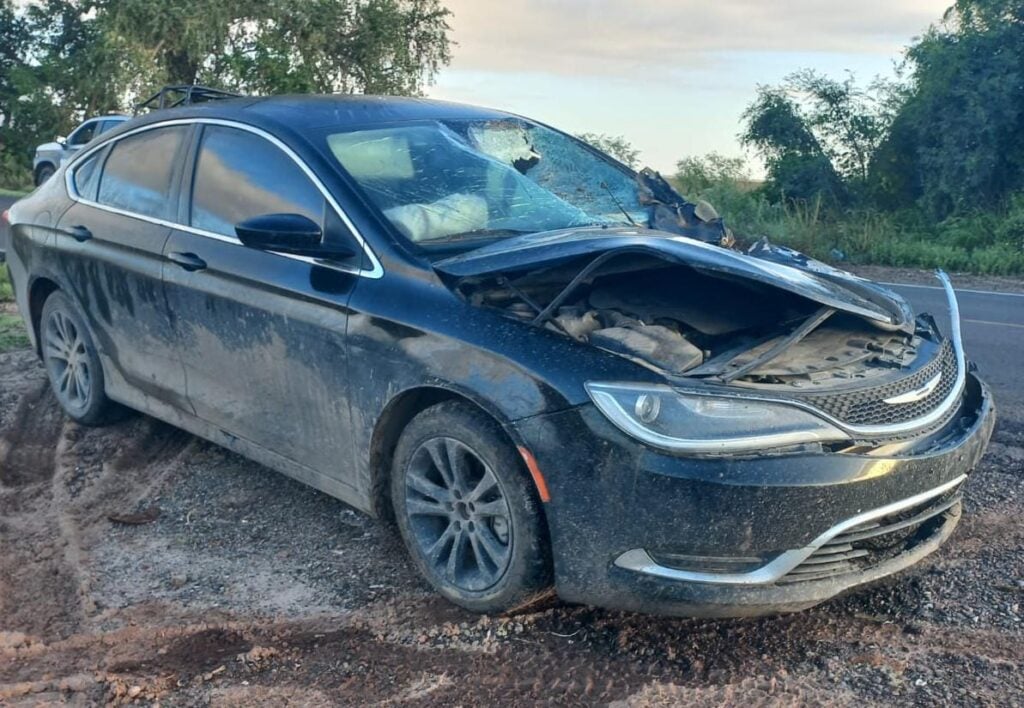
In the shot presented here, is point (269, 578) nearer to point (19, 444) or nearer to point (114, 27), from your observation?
point (19, 444)

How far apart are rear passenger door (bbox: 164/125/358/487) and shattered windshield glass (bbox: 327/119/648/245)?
0.28 metres

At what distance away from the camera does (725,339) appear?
3787 millimetres

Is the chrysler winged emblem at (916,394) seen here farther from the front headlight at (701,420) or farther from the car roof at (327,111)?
the car roof at (327,111)

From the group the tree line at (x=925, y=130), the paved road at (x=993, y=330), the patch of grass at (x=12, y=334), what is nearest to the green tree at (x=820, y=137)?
the tree line at (x=925, y=130)

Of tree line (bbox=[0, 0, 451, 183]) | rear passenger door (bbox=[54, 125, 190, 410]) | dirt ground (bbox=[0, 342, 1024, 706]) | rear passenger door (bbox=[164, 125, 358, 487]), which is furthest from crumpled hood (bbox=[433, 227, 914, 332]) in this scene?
tree line (bbox=[0, 0, 451, 183])

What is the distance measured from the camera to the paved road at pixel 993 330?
7.21 metres

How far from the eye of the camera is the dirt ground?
3.27 metres

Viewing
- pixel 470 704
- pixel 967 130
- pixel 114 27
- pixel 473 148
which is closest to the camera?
pixel 470 704

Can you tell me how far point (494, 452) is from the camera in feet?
11.6

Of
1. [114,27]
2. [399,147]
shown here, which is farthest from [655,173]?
[114,27]

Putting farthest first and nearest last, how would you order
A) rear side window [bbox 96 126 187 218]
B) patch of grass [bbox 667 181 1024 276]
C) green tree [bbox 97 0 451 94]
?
1. green tree [bbox 97 0 451 94]
2. patch of grass [bbox 667 181 1024 276]
3. rear side window [bbox 96 126 187 218]

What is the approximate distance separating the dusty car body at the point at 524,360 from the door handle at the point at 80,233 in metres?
0.12

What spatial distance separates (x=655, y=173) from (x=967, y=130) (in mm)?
16485

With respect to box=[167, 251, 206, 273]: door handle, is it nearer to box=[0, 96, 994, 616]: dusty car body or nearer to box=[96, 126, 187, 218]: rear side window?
box=[0, 96, 994, 616]: dusty car body
